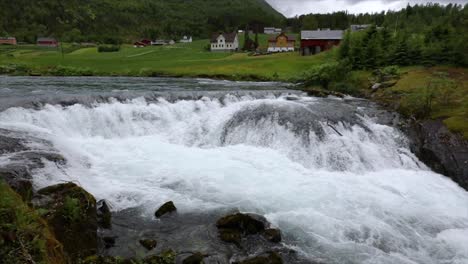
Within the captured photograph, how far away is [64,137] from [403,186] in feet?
56.1

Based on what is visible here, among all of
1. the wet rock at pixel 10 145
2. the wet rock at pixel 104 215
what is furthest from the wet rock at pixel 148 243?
the wet rock at pixel 10 145

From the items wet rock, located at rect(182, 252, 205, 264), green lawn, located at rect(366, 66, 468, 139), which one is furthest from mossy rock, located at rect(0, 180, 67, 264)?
green lawn, located at rect(366, 66, 468, 139)

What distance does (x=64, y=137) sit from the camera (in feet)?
66.5

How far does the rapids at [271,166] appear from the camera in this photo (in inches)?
512

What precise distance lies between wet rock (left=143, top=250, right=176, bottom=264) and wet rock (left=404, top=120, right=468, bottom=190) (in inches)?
605

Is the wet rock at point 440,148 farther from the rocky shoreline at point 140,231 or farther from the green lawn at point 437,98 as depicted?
the rocky shoreline at point 140,231

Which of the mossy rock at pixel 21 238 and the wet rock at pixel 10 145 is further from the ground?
the mossy rock at pixel 21 238

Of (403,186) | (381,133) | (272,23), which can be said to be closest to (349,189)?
(403,186)

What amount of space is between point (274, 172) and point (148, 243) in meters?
8.33

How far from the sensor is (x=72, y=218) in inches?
399

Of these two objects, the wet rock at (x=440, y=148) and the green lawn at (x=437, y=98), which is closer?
the wet rock at (x=440, y=148)

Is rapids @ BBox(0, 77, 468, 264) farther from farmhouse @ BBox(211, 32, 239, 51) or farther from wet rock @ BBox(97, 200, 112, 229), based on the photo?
farmhouse @ BBox(211, 32, 239, 51)

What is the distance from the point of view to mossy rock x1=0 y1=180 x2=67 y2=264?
6.01m

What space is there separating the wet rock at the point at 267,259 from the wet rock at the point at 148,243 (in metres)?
2.62
